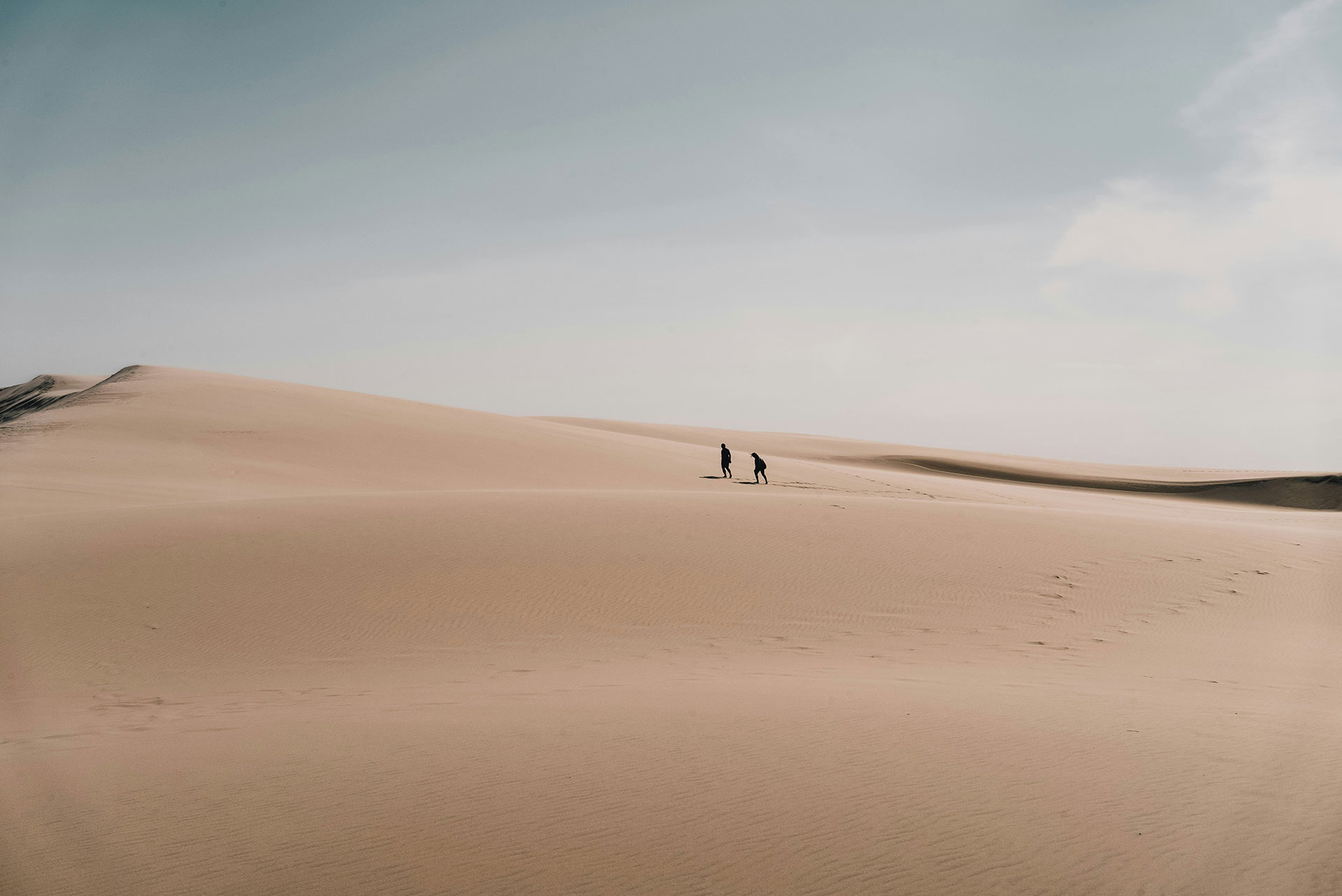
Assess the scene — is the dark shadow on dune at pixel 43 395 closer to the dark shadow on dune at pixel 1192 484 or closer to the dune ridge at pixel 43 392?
the dune ridge at pixel 43 392

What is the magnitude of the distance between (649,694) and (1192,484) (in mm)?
46575

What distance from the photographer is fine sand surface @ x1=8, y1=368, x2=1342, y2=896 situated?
169 inches

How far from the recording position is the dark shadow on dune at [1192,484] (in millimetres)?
37969

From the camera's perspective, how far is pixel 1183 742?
595 centimetres

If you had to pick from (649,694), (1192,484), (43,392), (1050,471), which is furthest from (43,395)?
(1192,484)

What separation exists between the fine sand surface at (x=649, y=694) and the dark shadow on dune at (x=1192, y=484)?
24.8 m

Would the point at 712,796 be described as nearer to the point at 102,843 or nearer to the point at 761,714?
the point at 761,714

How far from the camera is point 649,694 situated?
759 cm

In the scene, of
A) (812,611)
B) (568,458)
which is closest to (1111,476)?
(568,458)

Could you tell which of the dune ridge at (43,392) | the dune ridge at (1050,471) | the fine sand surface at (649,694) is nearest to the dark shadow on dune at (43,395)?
the dune ridge at (43,392)

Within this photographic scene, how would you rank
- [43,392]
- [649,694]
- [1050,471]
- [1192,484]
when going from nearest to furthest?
[649,694] < [1192,484] < [43,392] < [1050,471]

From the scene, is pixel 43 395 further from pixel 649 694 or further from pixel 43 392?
pixel 649 694

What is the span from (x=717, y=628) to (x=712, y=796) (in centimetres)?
587

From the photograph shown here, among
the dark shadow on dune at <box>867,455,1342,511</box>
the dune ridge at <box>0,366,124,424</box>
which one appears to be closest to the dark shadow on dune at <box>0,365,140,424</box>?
the dune ridge at <box>0,366,124,424</box>
